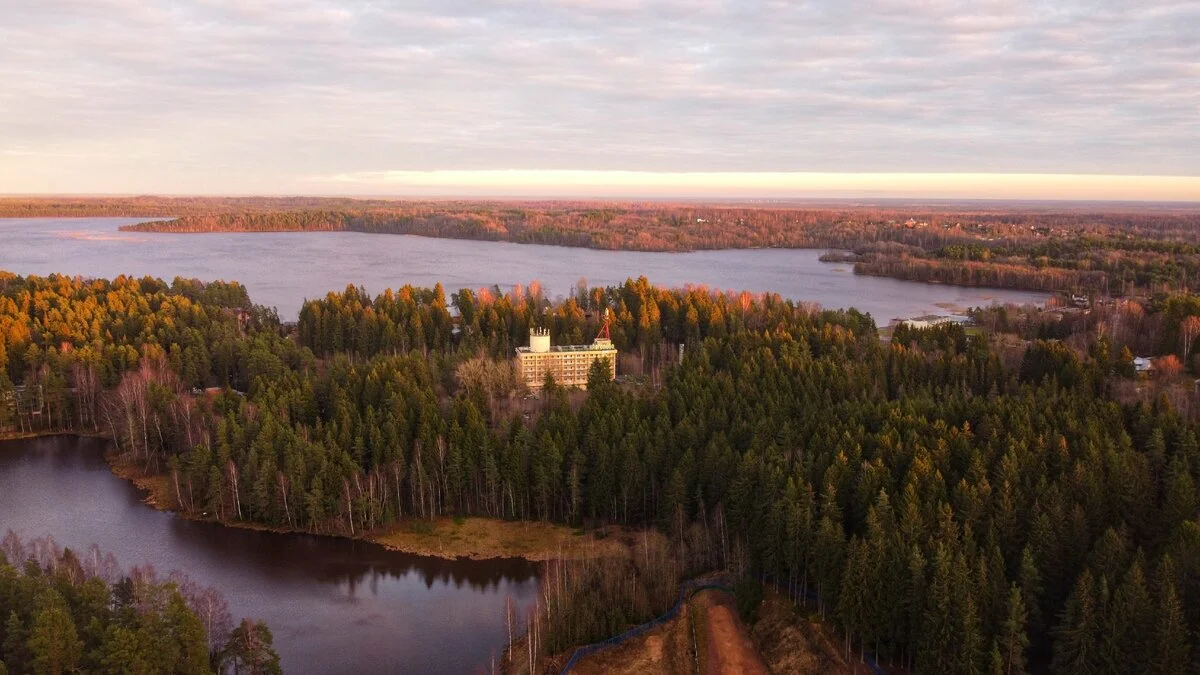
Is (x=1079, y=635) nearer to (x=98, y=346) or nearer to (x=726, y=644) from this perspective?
(x=726, y=644)

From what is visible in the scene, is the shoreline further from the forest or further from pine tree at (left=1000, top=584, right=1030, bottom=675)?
pine tree at (left=1000, top=584, right=1030, bottom=675)

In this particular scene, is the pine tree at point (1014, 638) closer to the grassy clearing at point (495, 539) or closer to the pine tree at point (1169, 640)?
the pine tree at point (1169, 640)

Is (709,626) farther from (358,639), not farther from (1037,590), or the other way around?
→ (358,639)

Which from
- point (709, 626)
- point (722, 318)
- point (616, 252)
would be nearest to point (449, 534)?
point (709, 626)

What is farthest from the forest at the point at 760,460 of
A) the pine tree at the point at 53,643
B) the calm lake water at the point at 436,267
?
the calm lake water at the point at 436,267

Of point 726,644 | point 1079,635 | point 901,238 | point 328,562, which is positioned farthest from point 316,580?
point 901,238

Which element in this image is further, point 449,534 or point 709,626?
point 449,534
